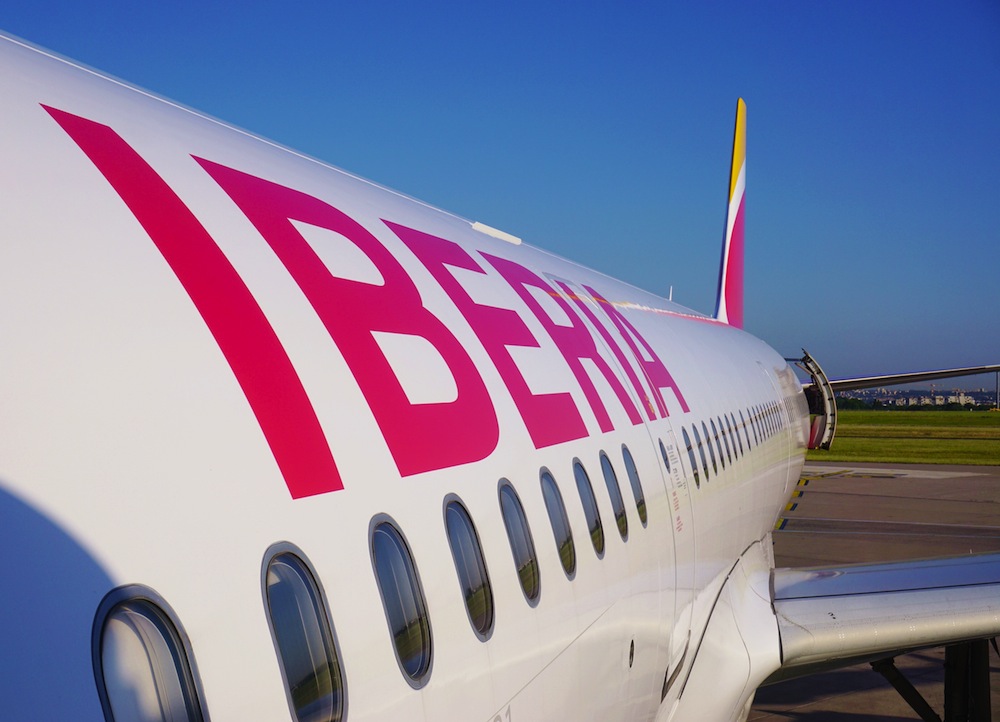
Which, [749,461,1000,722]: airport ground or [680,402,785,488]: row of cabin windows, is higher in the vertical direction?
[680,402,785,488]: row of cabin windows

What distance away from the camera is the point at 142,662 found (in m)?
1.59

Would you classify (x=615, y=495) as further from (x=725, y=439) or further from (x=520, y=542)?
(x=725, y=439)

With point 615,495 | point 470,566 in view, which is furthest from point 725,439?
point 470,566

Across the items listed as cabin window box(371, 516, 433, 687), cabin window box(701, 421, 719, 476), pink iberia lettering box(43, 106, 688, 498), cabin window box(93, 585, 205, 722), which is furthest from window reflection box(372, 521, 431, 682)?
cabin window box(701, 421, 719, 476)

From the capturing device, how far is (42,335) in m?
1.58

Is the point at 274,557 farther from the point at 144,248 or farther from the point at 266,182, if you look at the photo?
the point at 266,182

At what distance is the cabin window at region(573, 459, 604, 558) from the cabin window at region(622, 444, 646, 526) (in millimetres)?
757

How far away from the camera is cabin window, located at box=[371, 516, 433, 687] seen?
2.36 meters

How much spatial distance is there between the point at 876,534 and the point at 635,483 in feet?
58.3

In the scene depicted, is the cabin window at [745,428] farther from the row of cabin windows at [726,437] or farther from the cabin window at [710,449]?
the cabin window at [710,449]

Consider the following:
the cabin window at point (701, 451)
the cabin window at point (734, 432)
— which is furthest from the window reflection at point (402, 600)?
the cabin window at point (734, 432)

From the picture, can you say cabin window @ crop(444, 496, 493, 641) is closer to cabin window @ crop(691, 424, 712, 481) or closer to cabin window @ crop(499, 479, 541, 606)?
cabin window @ crop(499, 479, 541, 606)

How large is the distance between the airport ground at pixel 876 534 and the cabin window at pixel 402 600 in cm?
810

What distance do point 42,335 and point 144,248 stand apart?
1.48 ft
